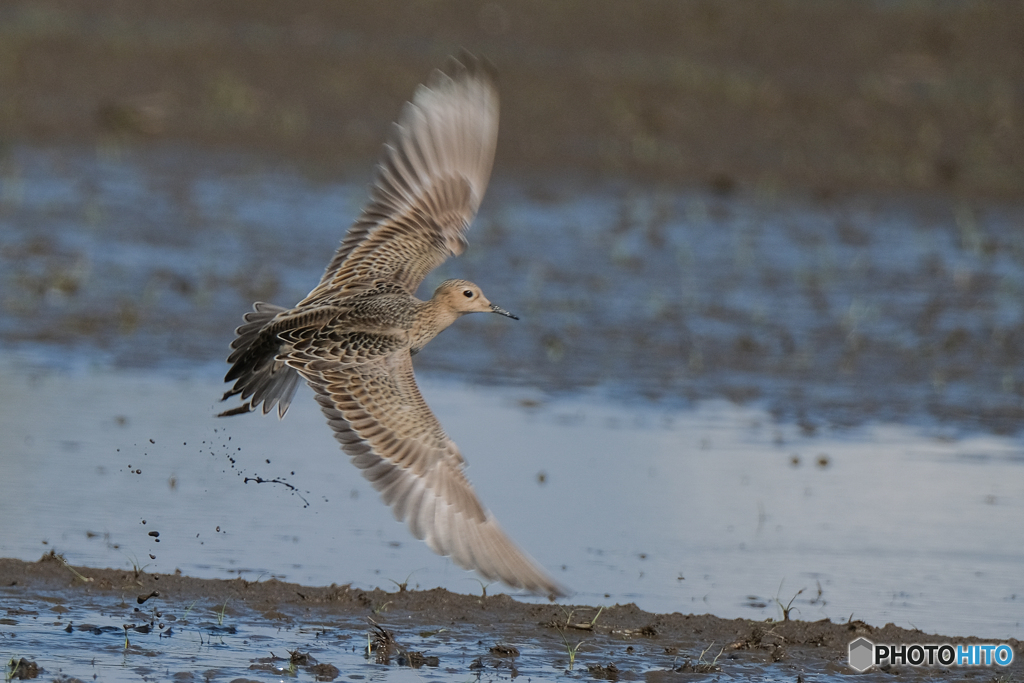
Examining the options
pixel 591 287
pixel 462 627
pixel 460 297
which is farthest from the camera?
pixel 591 287

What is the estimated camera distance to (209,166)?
1722cm

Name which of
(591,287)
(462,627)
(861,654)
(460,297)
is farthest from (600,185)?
(861,654)

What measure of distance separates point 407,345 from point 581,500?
196 cm

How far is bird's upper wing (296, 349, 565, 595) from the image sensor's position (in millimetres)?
5664

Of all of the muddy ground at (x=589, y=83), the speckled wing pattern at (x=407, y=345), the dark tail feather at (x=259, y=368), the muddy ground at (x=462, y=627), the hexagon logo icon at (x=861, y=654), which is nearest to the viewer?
the speckled wing pattern at (x=407, y=345)

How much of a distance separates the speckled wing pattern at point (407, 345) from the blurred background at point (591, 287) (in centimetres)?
117

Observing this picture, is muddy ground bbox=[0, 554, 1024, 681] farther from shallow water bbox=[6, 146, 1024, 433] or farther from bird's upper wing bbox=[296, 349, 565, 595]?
shallow water bbox=[6, 146, 1024, 433]

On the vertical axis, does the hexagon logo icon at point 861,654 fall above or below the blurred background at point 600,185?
below

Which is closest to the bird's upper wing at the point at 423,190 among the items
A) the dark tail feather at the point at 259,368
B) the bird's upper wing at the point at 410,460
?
the dark tail feather at the point at 259,368

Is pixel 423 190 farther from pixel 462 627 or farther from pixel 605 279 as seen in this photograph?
pixel 605 279

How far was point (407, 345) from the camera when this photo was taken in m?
6.66

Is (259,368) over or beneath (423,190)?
beneath

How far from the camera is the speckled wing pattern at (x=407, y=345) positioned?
5820 millimetres

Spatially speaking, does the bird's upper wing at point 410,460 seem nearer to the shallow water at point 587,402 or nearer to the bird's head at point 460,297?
the bird's head at point 460,297
